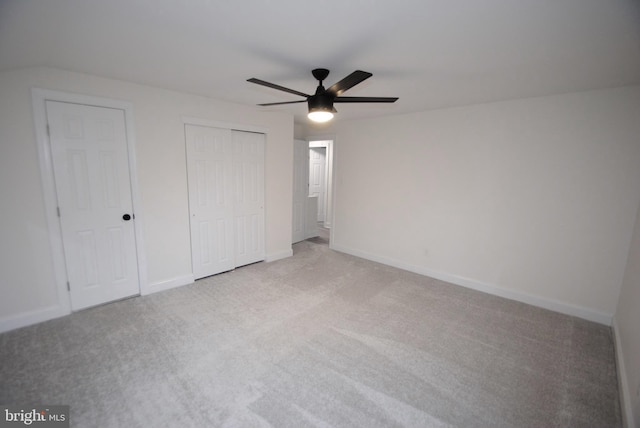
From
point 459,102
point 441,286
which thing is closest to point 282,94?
point 459,102

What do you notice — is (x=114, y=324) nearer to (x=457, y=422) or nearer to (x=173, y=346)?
(x=173, y=346)

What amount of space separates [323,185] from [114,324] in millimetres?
5575

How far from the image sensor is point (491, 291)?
3.60 m

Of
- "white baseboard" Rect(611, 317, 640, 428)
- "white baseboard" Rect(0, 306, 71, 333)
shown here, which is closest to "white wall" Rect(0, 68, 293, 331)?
"white baseboard" Rect(0, 306, 71, 333)

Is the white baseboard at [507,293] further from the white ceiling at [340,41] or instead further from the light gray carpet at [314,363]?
the white ceiling at [340,41]

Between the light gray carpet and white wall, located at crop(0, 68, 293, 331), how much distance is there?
0.39 meters

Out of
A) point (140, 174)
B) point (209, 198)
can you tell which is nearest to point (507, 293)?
point (209, 198)

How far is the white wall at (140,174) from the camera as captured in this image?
2447 mm

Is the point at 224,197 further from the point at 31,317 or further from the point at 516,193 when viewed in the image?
the point at 516,193

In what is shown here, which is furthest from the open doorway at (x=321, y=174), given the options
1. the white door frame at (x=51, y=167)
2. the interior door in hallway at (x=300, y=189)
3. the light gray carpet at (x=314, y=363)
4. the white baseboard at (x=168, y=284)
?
the white door frame at (x=51, y=167)

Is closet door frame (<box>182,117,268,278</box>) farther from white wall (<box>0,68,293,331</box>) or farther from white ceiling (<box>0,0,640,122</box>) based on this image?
white ceiling (<box>0,0,640,122</box>)

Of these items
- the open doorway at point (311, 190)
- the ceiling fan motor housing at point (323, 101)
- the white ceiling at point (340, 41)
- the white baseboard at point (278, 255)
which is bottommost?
the white baseboard at point (278, 255)

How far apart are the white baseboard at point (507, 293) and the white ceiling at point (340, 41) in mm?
2349

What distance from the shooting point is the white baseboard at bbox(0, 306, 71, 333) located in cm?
253
